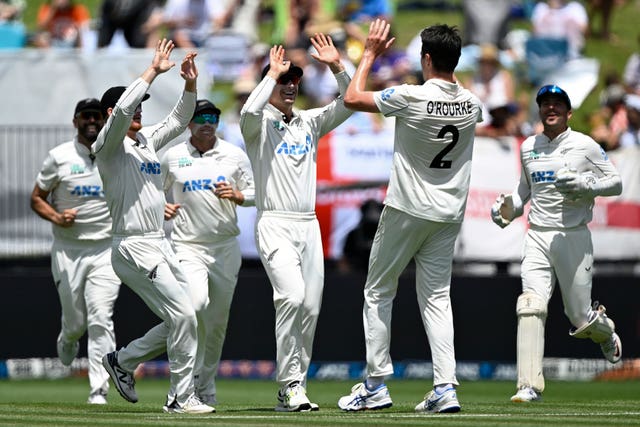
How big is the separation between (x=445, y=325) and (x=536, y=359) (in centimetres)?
167

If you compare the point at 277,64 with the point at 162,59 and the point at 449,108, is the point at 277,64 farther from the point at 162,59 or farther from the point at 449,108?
the point at 449,108

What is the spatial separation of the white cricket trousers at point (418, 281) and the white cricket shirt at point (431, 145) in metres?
0.12

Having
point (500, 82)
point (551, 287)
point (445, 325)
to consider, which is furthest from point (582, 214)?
point (500, 82)

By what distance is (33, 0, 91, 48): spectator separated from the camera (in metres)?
22.3

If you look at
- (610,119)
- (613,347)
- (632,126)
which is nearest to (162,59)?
(613,347)

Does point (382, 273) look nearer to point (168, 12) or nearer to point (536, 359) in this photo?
point (536, 359)

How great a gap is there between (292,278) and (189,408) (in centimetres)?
123

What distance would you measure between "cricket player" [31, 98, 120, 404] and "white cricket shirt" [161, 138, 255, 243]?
3.74ft

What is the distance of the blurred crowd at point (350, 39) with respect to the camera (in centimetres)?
2030

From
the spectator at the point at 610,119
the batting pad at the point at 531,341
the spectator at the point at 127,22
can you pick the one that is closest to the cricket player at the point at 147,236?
the batting pad at the point at 531,341

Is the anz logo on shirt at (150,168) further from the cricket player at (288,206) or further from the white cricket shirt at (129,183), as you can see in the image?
the cricket player at (288,206)

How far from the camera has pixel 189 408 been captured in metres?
10.7

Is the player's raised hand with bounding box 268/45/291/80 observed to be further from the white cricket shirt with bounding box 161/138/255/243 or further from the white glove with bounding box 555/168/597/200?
the white glove with bounding box 555/168/597/200

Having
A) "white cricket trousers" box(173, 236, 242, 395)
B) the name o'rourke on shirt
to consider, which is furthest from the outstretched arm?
"white cricket trousers" box(173, 236, 242, 395)
